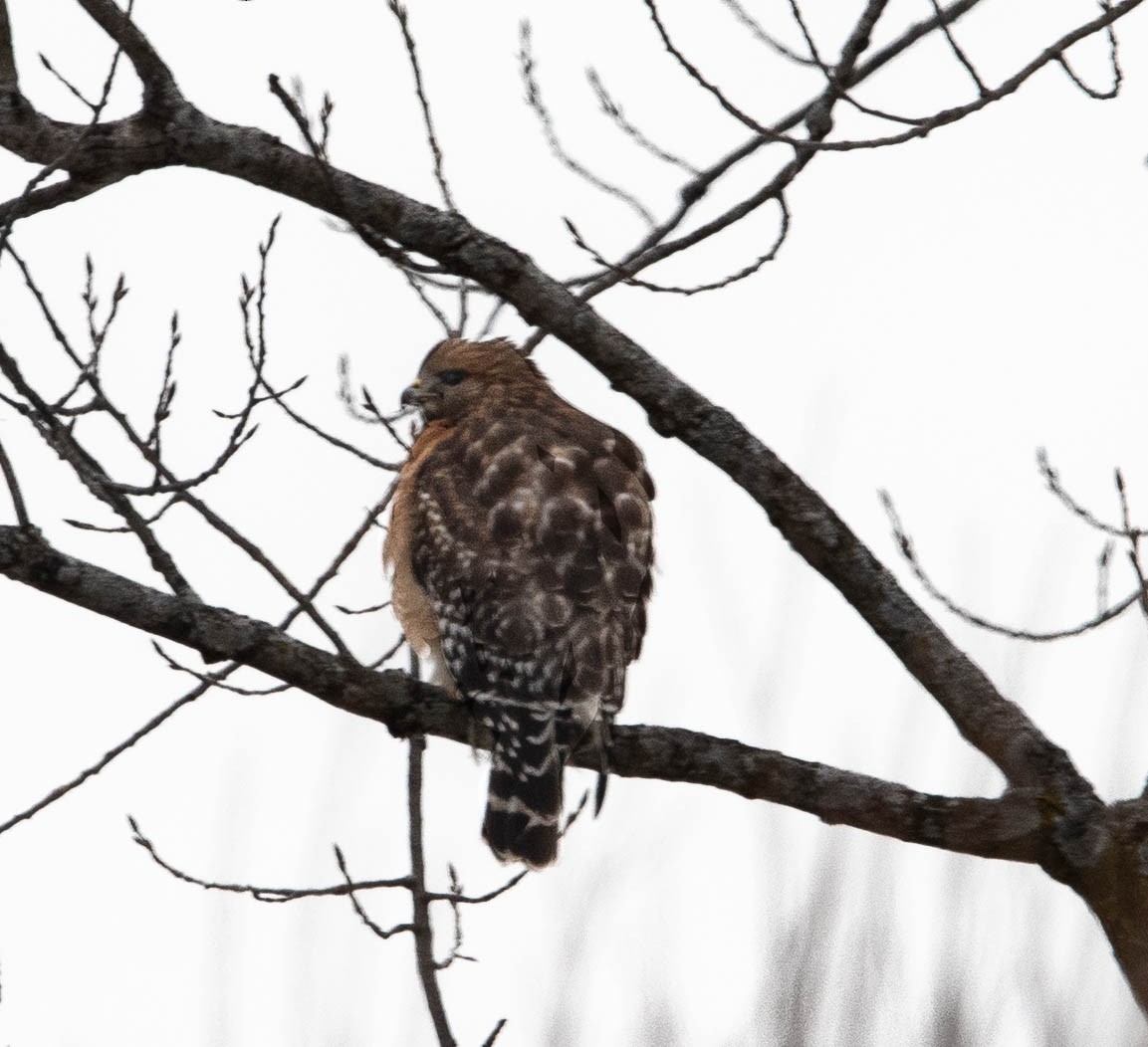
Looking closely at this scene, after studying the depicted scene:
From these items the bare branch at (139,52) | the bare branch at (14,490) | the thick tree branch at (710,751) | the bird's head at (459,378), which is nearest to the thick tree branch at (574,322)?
the bare branch at (139,52)

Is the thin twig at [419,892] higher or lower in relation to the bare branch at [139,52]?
lower

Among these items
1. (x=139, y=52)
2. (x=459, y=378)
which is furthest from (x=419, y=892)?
(x=459, y=378)

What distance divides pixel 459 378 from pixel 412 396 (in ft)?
0.60

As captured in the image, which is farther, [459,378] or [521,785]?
[459,378]

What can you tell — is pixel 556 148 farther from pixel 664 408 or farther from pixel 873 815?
pixel 873 815

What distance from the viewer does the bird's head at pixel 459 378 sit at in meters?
6.59

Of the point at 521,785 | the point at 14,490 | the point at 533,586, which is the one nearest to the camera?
the point at 14,490

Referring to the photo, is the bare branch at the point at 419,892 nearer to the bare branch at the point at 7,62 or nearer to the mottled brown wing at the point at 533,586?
the mottled brown wing at the point at 533,586

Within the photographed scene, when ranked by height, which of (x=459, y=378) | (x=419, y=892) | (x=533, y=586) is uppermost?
(x=459, y=378)

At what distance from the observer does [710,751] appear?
13.2 ft

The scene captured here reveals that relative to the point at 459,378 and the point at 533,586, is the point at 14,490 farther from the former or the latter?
the point at 459,378

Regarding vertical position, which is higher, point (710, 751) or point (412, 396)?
point (412, 396)

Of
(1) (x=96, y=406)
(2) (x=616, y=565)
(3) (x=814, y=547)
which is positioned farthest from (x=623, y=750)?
(1) (x=96, y=406)

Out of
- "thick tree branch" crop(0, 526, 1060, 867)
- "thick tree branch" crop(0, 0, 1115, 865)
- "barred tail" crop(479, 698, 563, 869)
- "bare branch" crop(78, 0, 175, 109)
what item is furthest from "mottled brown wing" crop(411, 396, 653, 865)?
"bare branch" crop(78, 0, 175, 109)
